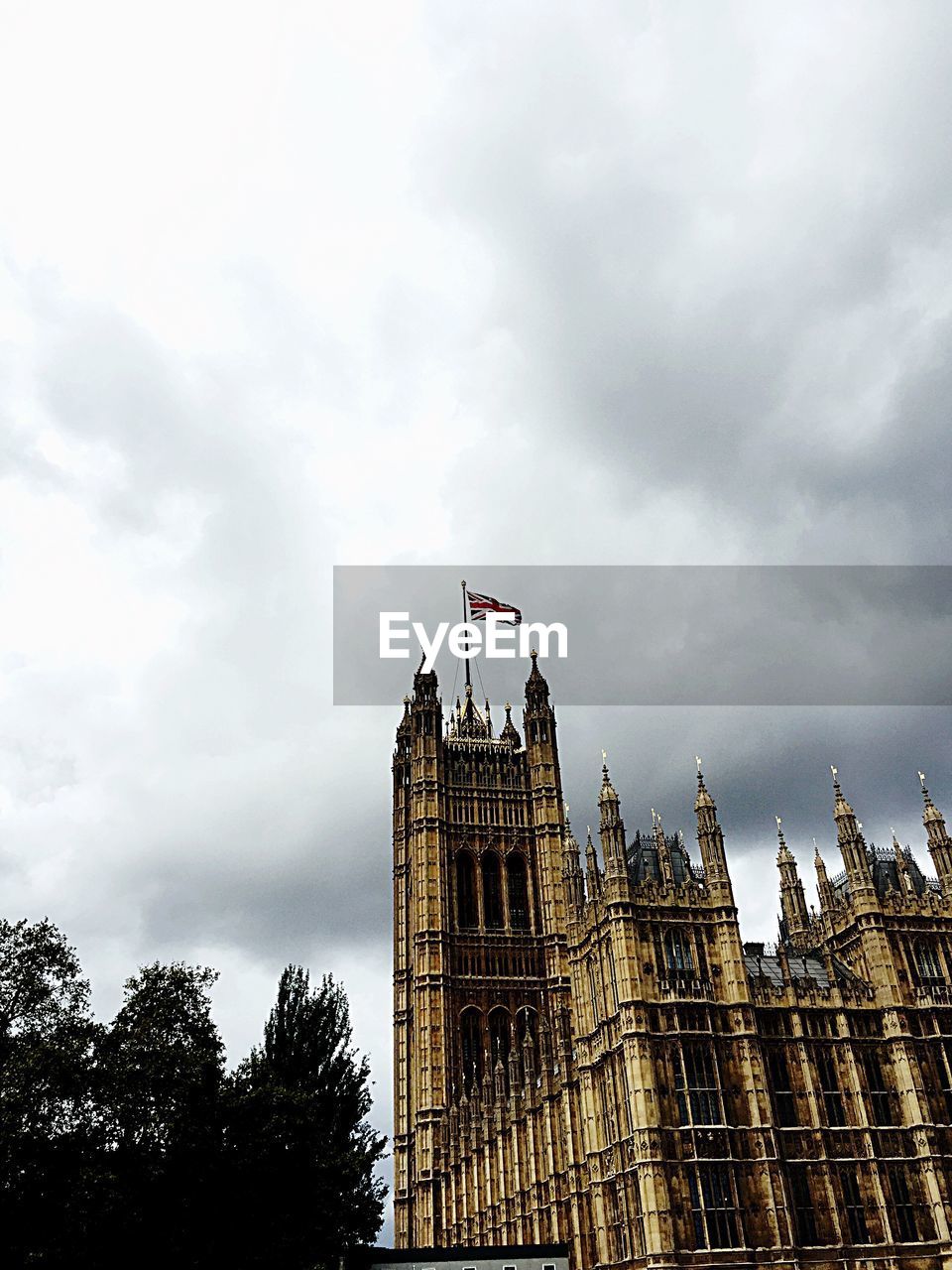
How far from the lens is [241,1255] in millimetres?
38188

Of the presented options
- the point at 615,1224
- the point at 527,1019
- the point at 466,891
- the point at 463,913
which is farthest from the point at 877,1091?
the point at 466,891

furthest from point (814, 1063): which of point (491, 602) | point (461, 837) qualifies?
point (461, 837)

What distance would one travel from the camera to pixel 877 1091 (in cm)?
5234

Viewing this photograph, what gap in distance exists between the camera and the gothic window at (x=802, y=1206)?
4769cm

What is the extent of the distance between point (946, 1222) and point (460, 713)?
80730 millimetres

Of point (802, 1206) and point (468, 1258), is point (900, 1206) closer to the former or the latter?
point (802, 1206)

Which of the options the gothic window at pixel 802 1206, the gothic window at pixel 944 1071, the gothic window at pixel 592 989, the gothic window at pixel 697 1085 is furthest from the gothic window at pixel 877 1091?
the gothic window at pixel 592 989

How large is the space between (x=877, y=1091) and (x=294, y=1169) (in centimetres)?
2886

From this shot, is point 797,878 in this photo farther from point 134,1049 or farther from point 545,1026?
point 134,1049

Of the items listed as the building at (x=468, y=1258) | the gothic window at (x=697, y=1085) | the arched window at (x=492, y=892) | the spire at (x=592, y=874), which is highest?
the arched window at (x=492, y=892)

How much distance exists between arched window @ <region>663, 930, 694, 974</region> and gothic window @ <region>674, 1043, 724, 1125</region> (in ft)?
11.8

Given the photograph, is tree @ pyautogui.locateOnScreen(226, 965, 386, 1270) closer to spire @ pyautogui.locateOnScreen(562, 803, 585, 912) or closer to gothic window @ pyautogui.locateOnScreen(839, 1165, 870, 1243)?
spire @ pyautogui.locateOnScreen(562, 803, 585, 912)

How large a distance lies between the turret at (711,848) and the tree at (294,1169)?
21.1 m

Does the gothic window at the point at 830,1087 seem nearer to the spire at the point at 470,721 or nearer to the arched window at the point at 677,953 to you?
the arched window at the point at 677,953
